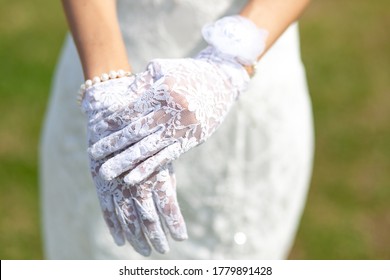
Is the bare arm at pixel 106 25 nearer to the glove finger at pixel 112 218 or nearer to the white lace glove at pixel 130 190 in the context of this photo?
the white lace glove at pixel 130 190

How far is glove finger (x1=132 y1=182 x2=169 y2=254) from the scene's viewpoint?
1.36 metres

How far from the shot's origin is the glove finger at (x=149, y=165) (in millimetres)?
1335

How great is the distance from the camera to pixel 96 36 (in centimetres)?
145

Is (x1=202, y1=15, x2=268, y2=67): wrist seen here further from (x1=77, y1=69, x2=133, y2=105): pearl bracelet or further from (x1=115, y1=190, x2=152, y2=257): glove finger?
(x1=115, y1=190, x2=152, y2=257): glove finger

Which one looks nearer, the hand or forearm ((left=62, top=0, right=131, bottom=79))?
the hand

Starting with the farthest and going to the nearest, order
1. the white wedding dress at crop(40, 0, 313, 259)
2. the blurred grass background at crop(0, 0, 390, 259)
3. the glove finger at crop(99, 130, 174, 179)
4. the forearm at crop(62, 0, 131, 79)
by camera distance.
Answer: the blurred grass background at crop(0, 0, 390, 259) → the white wedding dress at crop(40, 0, 313, 259) → the forearm at crop(62, 0, 131, 79) → the glove finger at crop(99, 130, 174, 179)

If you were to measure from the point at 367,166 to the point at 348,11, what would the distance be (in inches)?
40.3

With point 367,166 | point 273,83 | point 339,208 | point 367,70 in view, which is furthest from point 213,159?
point 367,70

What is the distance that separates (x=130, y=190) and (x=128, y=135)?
0.29ft

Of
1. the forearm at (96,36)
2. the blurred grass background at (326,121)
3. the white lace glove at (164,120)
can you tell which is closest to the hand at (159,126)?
the white lace glove at (164,120)

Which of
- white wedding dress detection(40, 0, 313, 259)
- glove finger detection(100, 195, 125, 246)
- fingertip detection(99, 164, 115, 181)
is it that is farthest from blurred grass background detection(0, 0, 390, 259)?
fingertip detection(99, 164, 115, 181)

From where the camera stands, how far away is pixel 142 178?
1336 mm

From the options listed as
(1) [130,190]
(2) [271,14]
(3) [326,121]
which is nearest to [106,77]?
(1) [130,190]

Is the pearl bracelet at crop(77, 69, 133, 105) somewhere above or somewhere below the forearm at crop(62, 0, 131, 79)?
Answer: below
